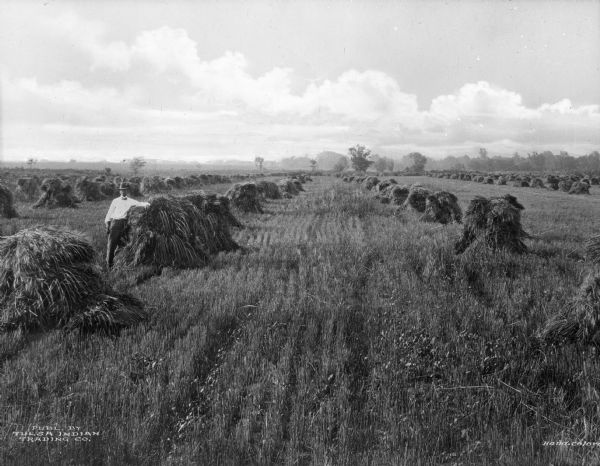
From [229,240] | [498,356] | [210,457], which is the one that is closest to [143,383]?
[210,457]

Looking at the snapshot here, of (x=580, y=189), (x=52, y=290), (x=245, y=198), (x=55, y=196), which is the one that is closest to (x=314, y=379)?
(x=52, y=290)

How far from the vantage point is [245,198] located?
21078 millimetres

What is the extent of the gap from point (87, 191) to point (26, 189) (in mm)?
4110

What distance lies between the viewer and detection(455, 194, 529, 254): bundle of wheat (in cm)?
1048

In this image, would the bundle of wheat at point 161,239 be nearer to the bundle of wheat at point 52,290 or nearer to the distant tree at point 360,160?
the bundle of wheat at point 52,290

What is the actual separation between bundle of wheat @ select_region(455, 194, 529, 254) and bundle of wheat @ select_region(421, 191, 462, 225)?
21.5ft

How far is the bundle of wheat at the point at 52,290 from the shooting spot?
536cm

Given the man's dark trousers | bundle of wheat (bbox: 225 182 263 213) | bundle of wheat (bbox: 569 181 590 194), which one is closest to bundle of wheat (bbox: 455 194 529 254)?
the man's dark trousers

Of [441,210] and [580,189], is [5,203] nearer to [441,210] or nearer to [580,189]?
[441,210]

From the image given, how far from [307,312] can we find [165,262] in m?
4.78

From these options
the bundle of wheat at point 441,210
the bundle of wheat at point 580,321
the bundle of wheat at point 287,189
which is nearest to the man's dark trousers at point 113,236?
the bundle of wheat at point 580,321

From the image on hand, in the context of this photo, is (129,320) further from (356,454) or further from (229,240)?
(229,240)

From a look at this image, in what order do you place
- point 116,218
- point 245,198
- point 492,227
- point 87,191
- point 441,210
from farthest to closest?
point 87,191 → point 245,198 → point 441,210 → point 492,227 → point 116,218

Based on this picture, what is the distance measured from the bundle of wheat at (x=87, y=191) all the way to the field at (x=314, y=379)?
22598mm
